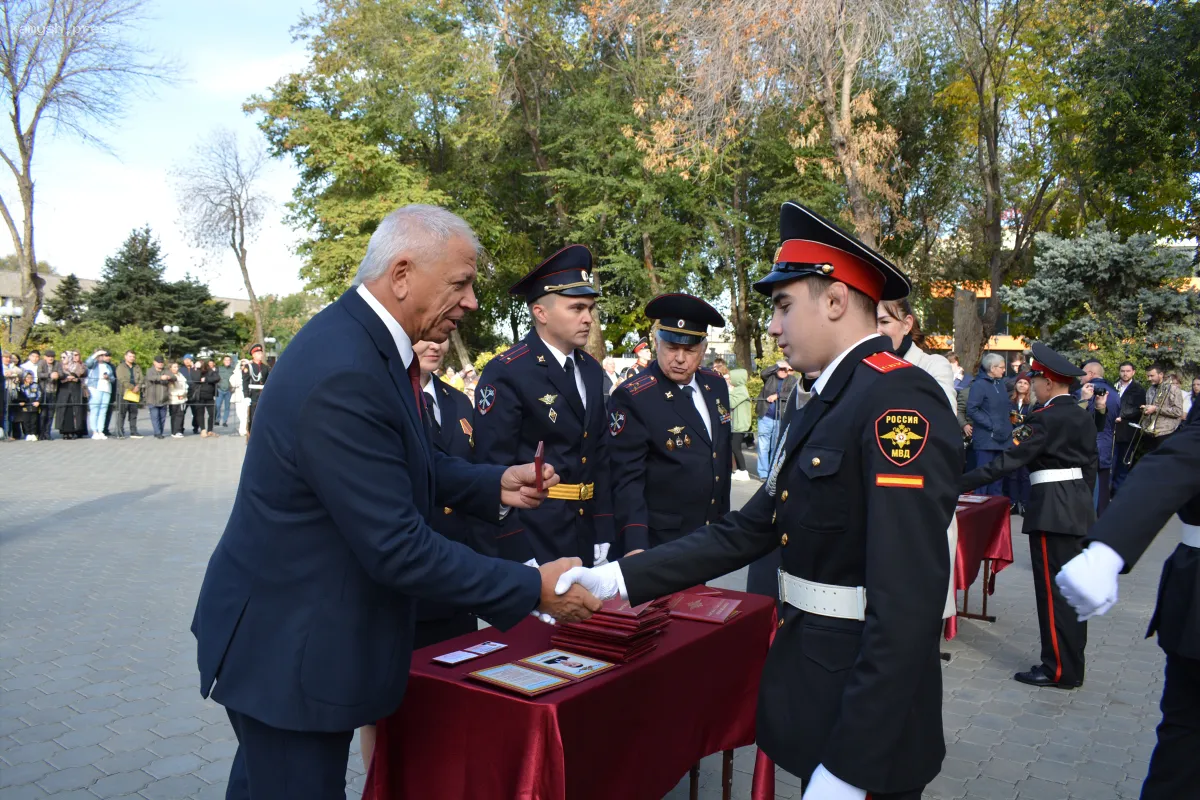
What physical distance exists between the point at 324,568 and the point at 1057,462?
16.5 ft

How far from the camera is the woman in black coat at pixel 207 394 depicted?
920 inches

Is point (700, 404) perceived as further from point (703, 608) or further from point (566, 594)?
point (566, 594)

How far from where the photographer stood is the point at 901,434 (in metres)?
2.05

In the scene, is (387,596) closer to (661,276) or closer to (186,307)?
(661,276)

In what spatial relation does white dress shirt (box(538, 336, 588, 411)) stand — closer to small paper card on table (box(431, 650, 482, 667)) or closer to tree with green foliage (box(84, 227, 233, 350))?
small paper card on table (box(431, 650, 482, 667))

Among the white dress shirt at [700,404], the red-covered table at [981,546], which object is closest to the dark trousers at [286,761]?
the white dress shirt at [700,404]

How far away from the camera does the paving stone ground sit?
4.25 meters

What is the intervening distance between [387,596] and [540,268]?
2496mm

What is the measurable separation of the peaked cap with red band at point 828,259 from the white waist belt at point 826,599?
0.76 meters

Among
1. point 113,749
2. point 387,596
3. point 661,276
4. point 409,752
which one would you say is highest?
point 661,276

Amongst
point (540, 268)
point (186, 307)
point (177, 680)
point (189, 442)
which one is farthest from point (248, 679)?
point (186, 307)

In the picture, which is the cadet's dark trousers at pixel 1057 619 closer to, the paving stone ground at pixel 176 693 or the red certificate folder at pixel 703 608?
the paving stone ground at pixel 176 693

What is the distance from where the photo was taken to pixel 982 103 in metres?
21.3

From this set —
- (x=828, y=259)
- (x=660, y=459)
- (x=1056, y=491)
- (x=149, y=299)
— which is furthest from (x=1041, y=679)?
(x=149, y=299)
